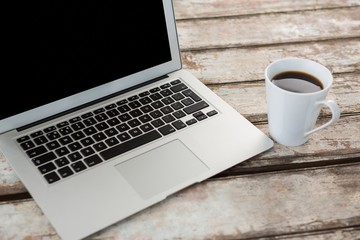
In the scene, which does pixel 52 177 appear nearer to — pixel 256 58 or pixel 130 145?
pixel 130 145

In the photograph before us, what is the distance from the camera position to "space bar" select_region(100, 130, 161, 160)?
71cm

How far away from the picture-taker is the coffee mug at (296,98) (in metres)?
0.68

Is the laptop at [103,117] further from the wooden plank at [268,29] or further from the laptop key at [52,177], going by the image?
the wooden plank at [268,29]

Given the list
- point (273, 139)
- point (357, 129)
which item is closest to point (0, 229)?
point (273, 139)

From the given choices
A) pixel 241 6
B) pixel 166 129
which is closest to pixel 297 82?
pixel 166 129

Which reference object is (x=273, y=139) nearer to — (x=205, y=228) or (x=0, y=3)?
(x=205, y=228)

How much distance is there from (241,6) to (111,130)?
20.3 inches

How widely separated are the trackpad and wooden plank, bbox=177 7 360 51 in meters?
0.32

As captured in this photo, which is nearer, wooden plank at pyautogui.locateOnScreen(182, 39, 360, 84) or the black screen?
the black screen

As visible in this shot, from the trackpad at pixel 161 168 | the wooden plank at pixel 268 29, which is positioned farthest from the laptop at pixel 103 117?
the wooden plank at pixel 268 29

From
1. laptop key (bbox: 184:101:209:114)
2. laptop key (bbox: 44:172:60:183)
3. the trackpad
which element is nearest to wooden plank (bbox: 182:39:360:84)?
laptop key (bbox: 184:101:209:114)

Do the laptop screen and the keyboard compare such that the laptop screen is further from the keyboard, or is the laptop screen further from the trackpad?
the trackpad

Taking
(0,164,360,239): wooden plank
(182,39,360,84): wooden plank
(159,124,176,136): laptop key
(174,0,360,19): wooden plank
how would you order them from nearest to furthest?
(0,164,360,239): wooden plank, (159,124,176,136): laptop key, (182,39,360,84): wooden plank, (174,0,360,19): wooden plank

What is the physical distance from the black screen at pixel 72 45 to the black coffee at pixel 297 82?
0.21 metres
